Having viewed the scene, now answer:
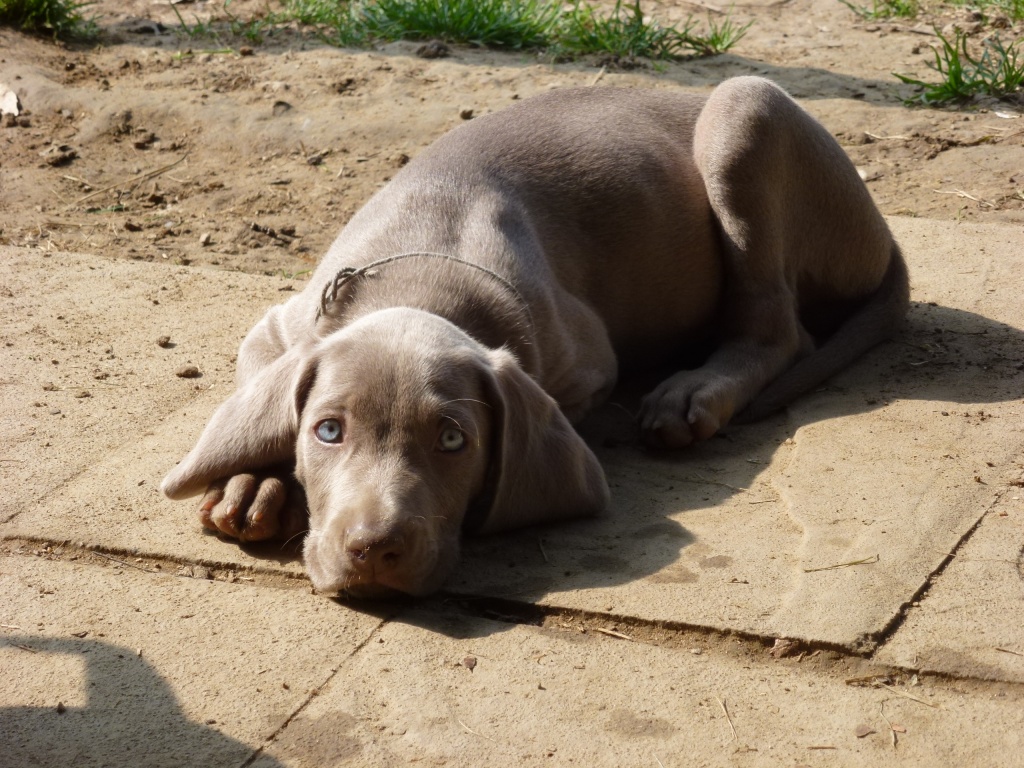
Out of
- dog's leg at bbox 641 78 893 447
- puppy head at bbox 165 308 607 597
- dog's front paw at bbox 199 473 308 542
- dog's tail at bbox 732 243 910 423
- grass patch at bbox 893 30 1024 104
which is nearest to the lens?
puppy head at bbox 165 308 607 597

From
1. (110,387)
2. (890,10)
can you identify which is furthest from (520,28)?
(110,387)

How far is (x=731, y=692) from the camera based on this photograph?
2781 mm

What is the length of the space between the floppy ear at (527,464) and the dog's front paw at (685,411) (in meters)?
0.63

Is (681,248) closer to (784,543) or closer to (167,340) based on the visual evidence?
(784,543)

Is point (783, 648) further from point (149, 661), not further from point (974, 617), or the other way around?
point (149, 661)

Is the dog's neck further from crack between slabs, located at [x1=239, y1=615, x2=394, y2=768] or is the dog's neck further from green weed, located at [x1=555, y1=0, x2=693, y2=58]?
green weed, located at [x1=555, y1=0, x2=693, y2=58]

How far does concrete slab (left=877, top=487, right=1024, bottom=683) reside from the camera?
112 inches

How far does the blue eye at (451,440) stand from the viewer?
330 cm

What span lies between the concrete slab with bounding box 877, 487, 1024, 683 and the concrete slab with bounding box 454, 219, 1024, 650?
66mm

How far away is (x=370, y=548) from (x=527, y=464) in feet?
2.06

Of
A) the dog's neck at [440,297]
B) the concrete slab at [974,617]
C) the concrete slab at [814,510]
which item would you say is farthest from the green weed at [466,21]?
the concrete slab at [974,617]

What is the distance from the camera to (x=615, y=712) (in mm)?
2715

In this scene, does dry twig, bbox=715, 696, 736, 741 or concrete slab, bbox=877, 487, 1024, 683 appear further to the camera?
concrete slab, bbox=877, 487, 1024, 683

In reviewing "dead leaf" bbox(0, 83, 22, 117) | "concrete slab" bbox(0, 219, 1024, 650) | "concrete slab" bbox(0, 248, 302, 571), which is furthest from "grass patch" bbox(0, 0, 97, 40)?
"concrete slab" bbox(0, 219, 1024, 650)
